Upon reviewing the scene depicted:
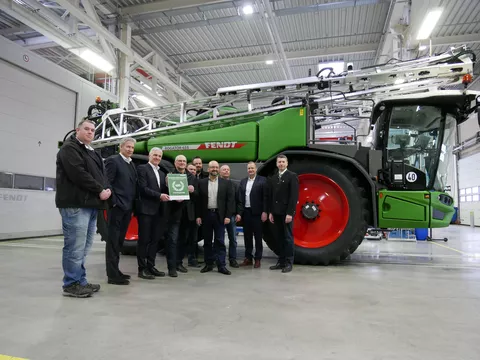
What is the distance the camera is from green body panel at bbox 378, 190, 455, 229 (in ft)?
16.0

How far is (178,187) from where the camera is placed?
4227mm

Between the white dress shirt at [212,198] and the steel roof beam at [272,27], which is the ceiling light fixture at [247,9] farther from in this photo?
the white dress shirt at [212,198]

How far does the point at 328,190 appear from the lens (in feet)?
17.1

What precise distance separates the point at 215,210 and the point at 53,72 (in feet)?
23.8

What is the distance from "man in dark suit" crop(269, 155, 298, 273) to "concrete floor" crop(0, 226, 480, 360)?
1.10 ft

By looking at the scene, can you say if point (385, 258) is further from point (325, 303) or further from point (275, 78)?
point (275, 78)

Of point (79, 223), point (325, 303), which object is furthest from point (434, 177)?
point (79, 223)

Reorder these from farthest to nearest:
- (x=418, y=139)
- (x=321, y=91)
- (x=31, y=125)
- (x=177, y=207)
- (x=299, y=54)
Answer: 1. (x=299, y=54)
2. (x=31, y=125)
3. (x=321, y=91)
4. (x=418, y=139)
5. (x=177, y=207)

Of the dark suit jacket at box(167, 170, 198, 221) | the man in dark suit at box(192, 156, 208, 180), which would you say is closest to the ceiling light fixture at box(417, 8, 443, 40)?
the man in dark suit at box(192, 156, 208, 180)

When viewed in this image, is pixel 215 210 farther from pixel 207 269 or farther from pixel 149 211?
pixel 149 211

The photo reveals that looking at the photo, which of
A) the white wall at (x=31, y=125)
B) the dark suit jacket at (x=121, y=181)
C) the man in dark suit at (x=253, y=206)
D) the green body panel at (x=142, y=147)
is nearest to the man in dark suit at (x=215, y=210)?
the man in dark suit at (x=253, y=206)

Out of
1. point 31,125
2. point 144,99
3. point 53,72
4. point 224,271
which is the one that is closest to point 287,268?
point 224,271

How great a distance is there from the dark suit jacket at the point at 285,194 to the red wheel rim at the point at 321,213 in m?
0.63

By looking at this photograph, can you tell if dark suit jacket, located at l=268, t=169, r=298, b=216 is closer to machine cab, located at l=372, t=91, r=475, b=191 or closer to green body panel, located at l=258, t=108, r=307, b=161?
green body panel, located at l=258, t=108, r=307, b=161
